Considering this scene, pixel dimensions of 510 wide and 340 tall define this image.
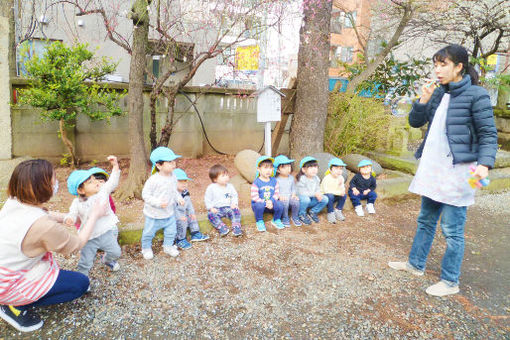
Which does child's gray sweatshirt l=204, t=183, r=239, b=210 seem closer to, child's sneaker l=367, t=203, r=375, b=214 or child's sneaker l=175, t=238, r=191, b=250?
child's sneaker l=175, t=238, r=191, b=250

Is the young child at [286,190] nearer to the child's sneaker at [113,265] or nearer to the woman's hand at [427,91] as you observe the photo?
the woman's hand at [427,91]

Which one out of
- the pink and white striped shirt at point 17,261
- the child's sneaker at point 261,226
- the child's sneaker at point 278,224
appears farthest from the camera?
the child's sneaker at point 278,224

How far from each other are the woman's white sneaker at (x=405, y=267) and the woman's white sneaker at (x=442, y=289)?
0.27 metres

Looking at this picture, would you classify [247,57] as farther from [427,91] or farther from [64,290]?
[64,290]

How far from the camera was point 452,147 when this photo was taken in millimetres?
2711

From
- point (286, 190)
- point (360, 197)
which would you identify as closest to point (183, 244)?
point (286, 190)

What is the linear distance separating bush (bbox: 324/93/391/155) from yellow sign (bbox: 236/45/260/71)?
1.54 m

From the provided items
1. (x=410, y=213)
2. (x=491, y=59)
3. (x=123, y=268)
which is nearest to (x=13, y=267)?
(x=123, y=268)

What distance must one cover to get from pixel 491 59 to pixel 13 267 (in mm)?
16178

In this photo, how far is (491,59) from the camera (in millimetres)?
13680

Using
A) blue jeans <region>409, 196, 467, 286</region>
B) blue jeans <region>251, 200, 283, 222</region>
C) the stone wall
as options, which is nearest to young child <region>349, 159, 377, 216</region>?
blue jeans <region>251, 200, 283, 222</region>

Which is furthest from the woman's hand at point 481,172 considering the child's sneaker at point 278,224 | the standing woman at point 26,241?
the standing woman at point 26,241

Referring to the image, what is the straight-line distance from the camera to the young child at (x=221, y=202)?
3846 millimetres

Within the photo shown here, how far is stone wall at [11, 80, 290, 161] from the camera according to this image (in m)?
5.41
